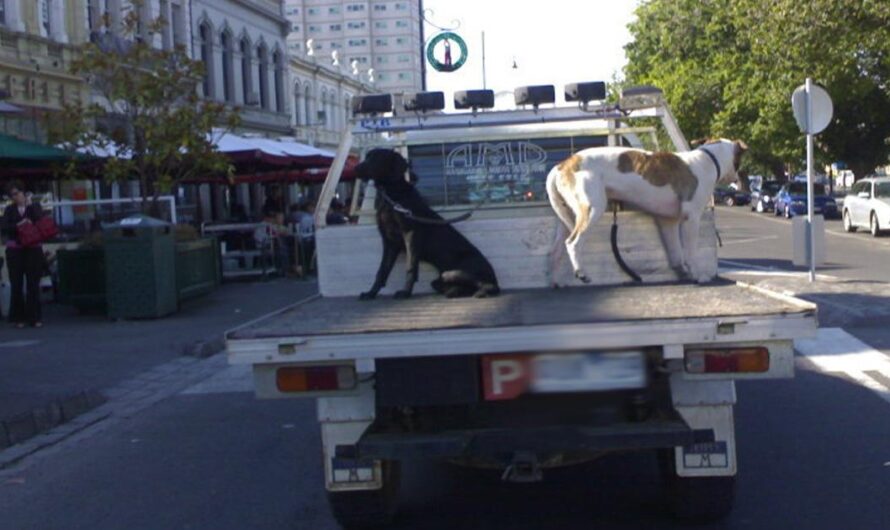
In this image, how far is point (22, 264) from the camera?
16328 millimetres

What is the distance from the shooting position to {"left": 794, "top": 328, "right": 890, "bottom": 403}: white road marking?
1065cm

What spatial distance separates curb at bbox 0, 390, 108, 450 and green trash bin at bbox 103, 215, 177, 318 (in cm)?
533

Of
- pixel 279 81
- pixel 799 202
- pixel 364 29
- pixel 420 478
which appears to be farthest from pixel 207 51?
pixel 364 29

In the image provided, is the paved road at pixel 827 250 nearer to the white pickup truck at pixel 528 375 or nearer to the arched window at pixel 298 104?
the white pickup truck at pixel 528 375

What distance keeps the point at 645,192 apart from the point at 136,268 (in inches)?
414

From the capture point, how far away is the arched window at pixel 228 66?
4409 centimetres

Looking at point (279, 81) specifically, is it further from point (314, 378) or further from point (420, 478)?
point (314, 378)

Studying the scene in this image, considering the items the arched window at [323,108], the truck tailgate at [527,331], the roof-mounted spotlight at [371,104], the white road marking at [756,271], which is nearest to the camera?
the truck tailgate at [527,331]

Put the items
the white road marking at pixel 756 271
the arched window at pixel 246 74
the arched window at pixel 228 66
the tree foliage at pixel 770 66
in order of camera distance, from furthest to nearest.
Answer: the arched window at pixel 246 74 < the arched window at pixel 228 66 < the tree foliage at pixel 770 66 < the white road marking at pixel 756 271

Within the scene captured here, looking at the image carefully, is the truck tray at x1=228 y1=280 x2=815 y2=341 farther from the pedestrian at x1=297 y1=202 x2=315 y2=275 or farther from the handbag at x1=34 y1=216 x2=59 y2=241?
the pedestrian at x1=297 y1=202 x2=315 y2=275

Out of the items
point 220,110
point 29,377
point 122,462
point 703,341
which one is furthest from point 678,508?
point 220,110

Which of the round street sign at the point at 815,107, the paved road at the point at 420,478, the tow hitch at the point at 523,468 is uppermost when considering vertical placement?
the round street sign at the point at 815,107

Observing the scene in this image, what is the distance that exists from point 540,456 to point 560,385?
0.53 m

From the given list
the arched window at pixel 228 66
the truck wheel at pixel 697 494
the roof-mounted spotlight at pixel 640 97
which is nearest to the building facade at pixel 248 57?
the arched window at pixel 228 66
